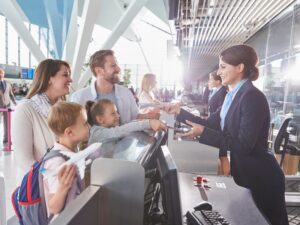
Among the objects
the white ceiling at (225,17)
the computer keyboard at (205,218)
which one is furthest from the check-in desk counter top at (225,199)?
the white ceiling at (225,17)

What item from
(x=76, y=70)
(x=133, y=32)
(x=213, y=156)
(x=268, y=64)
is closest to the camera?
(x=213, y=156)

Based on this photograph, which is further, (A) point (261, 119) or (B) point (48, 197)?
(A) point (261, 119)

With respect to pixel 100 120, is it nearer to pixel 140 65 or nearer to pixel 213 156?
pixel 213 156

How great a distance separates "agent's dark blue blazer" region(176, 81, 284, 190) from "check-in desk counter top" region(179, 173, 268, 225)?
16 cm

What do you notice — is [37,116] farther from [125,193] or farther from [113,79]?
[125,193]

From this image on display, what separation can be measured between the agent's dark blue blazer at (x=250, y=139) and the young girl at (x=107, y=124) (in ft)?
1.13

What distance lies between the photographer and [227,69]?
172 cm

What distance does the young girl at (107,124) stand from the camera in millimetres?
1561

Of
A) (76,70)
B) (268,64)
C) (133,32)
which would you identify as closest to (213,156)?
Result: (76,70)

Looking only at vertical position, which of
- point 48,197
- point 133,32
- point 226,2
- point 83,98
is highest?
point 133,32

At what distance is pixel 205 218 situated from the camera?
0.94m

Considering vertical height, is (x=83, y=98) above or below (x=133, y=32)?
below

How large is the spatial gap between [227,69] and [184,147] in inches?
67.6

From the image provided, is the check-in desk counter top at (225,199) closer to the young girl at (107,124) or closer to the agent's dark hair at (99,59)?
the young girl at (107,124)
